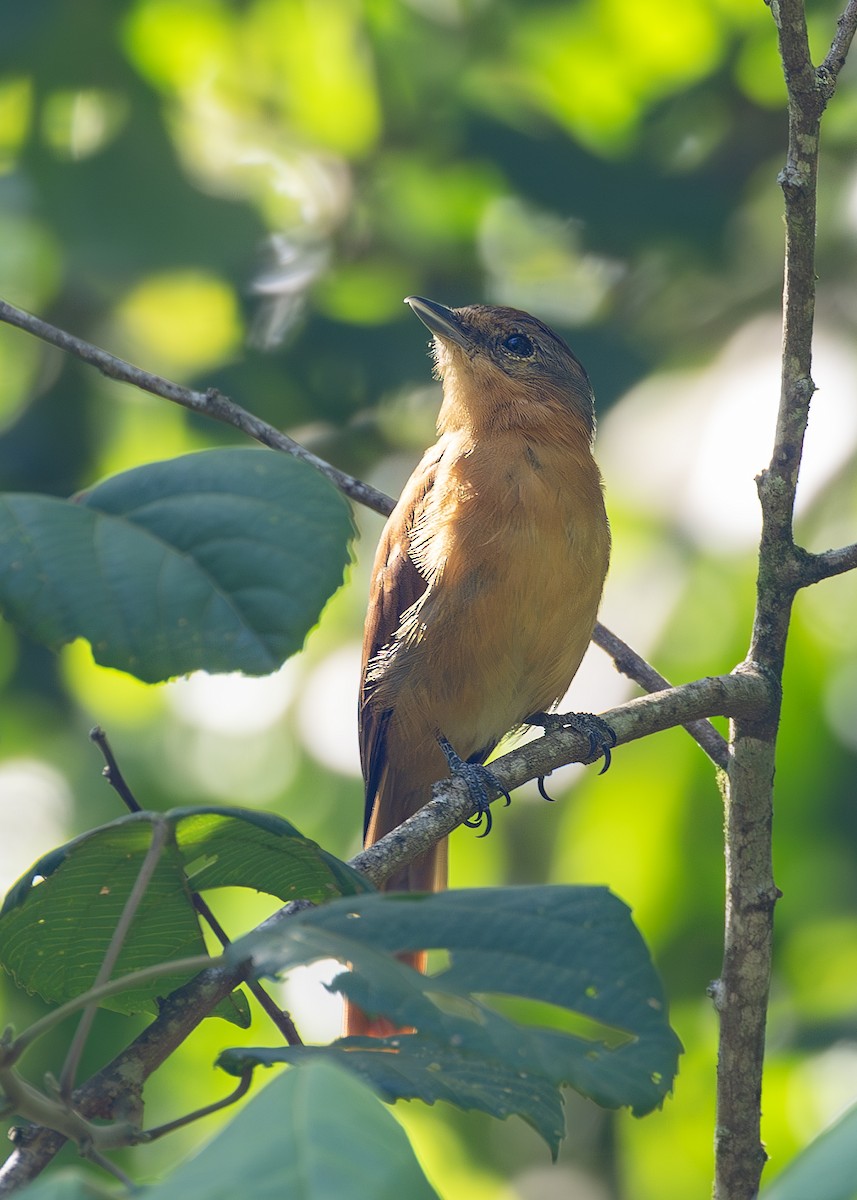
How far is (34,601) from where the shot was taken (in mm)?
1692

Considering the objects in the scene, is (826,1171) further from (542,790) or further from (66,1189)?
(542,790)

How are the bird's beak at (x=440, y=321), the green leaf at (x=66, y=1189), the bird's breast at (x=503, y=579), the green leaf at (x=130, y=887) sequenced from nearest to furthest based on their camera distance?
1. the green leaf at (x=66, y=1189)
2. the green leaf at (x=130, y=887)
3. the bird's breast at (x=503, y=579)
4. the bird's beak at (x=440, y=321)

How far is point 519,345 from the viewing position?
5.26 meters

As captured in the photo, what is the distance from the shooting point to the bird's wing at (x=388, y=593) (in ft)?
15.1

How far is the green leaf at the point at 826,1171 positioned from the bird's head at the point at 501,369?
12.6ft

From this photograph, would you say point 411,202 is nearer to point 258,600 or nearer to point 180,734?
point 180,734

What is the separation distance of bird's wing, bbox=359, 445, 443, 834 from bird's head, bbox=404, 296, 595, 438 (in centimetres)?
24

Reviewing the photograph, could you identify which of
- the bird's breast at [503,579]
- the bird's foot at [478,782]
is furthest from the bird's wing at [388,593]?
the bird's foot at [478,782]

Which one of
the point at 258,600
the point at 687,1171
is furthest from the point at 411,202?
the point at 258,600

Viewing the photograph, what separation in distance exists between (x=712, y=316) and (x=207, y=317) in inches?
86.5

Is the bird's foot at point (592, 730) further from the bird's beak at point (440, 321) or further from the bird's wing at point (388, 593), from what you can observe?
the bird's beak at point (440, 321)

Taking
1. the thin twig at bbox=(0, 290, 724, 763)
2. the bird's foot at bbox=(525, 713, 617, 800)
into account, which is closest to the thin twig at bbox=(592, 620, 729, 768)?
the thin twig at bbox=(0, 290, 724, 763)

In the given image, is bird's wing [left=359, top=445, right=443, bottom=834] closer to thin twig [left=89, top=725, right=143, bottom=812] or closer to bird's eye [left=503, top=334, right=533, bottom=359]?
bird's eye [left=503, top=334, right=533, bottom=359]

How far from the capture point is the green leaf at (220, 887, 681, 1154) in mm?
1503
